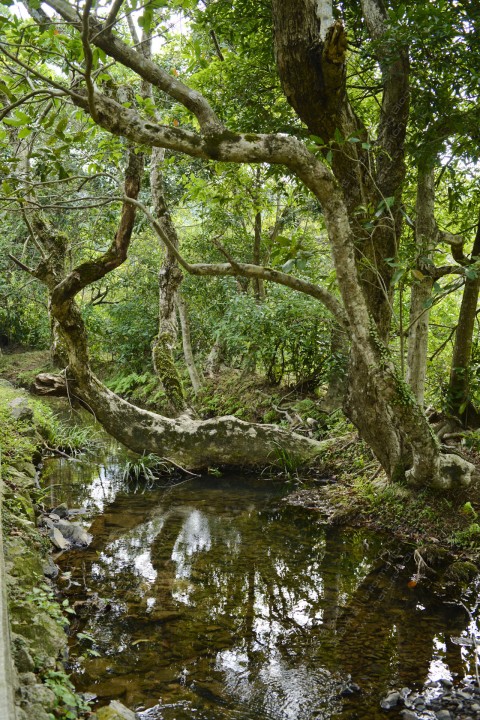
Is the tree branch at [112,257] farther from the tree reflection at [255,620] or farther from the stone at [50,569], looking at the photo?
the stone at [50,569]

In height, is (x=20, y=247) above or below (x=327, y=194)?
above

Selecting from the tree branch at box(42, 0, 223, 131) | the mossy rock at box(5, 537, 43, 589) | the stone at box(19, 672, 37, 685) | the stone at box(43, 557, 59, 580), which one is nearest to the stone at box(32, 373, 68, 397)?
the stone at box(43, 557, 59, 580)

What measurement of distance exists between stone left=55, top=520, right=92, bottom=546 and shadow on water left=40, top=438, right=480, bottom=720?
0.18 m

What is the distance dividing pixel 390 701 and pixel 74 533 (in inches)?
159

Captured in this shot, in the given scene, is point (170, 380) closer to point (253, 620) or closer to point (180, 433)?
point (180, 433)

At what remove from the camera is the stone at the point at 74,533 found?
20.4 feet

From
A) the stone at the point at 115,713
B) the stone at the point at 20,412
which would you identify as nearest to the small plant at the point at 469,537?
the stone at the point at 115,713

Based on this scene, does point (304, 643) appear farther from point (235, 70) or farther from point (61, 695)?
point (235, 70)

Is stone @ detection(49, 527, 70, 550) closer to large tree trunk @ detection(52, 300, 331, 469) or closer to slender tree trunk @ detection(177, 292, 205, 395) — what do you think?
large tree trunk @ detection(52, 300, 331, 469)

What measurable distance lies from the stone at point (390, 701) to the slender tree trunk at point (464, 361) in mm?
4579

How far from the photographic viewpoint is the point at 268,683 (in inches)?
143

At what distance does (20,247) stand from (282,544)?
14.6 metres

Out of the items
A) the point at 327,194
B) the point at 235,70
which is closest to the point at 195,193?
the point at 235,70

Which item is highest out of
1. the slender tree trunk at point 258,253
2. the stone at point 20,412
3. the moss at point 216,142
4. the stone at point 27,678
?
the slender tree trunk at point 258,253
